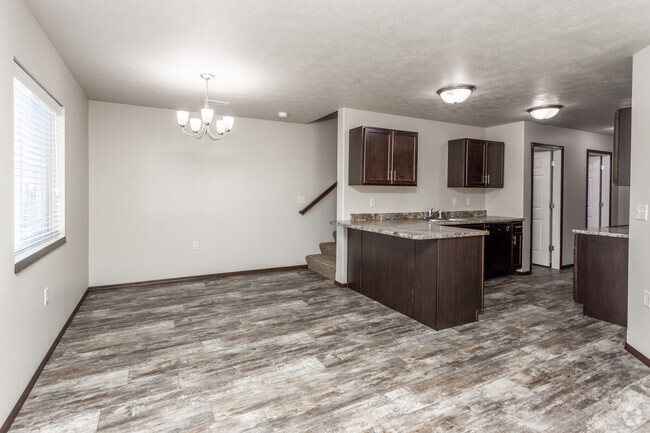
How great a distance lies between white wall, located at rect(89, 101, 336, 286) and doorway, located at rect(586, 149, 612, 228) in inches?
185

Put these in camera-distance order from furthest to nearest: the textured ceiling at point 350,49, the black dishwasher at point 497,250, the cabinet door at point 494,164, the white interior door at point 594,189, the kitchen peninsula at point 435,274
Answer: the white interior door at point 594,189
the cabinet door at point 494,164
the black dishwasher at point 497,250
the kitchen peninsula at point 435,274
the textured ceiling at point 350,49

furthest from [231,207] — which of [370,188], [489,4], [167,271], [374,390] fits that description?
[489,4]

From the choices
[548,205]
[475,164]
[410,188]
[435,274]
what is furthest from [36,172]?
[548,205]

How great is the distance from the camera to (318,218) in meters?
6.16

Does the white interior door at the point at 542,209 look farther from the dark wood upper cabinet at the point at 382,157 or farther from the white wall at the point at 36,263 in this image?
the white wall at the point at 36,263

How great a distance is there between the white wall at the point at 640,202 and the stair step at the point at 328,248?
3.67 meters

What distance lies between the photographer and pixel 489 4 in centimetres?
221

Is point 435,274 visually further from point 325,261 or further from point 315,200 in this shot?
point 315,200

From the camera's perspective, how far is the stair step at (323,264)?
17.2ft

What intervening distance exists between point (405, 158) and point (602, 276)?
2.47 meters

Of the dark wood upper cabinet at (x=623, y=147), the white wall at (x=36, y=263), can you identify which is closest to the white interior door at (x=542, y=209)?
the dark wood upper cabinet at (x=623, y=147)

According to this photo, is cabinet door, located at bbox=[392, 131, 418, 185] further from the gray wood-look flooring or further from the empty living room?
the gray wood-look flooring

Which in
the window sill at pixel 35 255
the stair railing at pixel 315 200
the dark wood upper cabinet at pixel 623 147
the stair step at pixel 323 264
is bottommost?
the stair step at pixel 323 264

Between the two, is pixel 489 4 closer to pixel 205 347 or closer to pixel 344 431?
pixel 344 431
